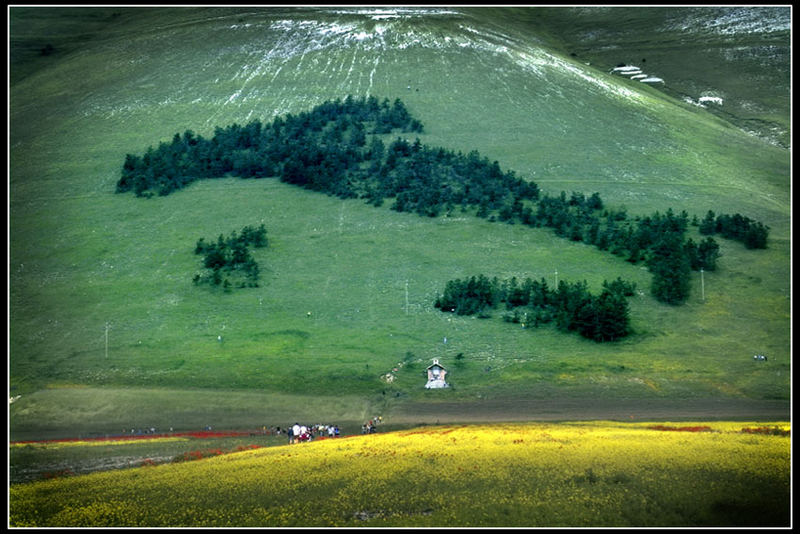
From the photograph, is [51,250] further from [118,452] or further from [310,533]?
[310,533]

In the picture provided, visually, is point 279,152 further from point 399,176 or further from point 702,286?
point 702,286

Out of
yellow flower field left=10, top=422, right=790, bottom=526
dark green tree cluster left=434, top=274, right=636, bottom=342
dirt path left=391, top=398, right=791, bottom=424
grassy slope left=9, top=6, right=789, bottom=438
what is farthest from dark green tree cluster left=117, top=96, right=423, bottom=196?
yellow flower field left=10, top=422, right=790, bottom=526

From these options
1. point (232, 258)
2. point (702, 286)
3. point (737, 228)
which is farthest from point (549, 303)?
point (232, 258)

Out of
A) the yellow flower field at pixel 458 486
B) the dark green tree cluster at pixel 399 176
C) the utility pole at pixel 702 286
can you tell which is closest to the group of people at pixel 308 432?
the yellow flower field at pixel 458 486

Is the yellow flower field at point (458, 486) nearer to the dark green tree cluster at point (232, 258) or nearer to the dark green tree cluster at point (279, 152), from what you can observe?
the dark green tree cluster at point (232, 258)

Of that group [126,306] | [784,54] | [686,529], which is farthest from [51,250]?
[784,54]

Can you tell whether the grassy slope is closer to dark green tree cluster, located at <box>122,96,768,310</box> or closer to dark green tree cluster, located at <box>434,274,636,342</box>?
dark green tree cluster, located at <box>434,274,636,342</box>
